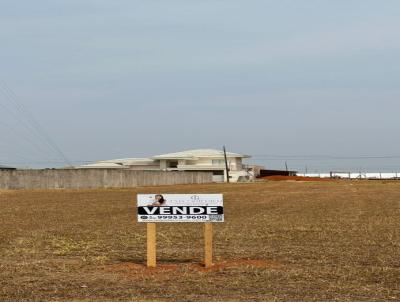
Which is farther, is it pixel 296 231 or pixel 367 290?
pixel 296 231

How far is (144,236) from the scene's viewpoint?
1880 centimetres

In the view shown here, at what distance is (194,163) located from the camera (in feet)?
401

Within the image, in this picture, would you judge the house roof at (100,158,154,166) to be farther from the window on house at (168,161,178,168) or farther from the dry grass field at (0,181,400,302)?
the dry grass field at (0,181,400,302)

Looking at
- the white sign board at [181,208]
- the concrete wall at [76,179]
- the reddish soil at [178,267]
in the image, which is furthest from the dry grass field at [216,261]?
the concrete wall at [76,179]

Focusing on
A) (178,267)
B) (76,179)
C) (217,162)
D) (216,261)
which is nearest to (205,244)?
(178,267)

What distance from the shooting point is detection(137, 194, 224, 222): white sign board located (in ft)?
40.1

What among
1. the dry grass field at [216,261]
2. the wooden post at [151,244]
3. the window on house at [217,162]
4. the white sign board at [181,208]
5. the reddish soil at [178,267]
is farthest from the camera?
the window on house at [217,162]

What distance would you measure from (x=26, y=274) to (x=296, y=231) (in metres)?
9.31

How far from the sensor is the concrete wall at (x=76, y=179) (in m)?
60.1

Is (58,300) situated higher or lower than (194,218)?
lower

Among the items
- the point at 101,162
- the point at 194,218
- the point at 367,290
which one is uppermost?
the point at 101,162

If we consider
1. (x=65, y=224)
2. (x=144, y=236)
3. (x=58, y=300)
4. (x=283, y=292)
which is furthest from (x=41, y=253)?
(x=65, y=224)

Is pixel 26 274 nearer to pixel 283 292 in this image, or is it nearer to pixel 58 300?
pixel 58 300

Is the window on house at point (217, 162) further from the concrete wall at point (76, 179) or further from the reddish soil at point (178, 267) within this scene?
the reddish soil at point (178, 267)
